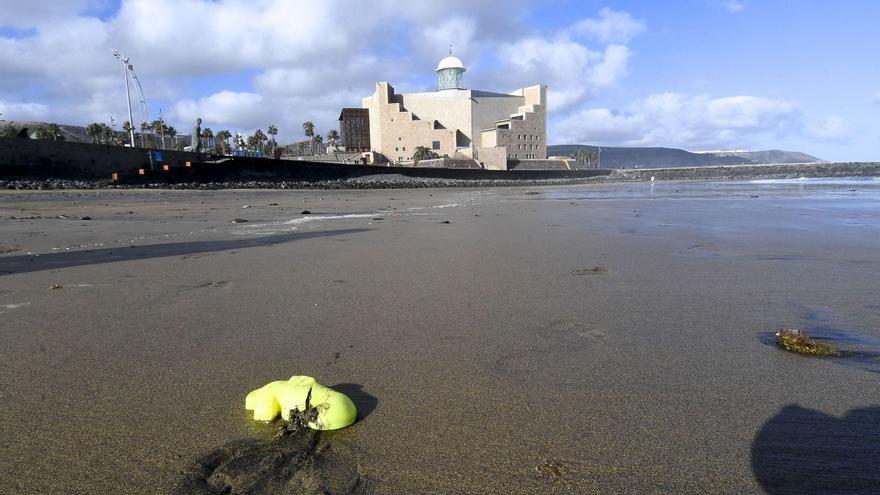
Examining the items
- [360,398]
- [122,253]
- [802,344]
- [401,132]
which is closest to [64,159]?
[122,253]

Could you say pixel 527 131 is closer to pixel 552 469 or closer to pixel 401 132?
pixel 401 132

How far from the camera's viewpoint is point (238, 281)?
4738 mm

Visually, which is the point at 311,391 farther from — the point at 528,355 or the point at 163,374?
the point at 528,355

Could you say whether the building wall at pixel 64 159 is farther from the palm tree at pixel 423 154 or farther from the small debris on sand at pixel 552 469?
the palm tree at pixel 423 154

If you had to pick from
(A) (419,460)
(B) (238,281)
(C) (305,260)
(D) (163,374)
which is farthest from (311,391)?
(C) (305,260)

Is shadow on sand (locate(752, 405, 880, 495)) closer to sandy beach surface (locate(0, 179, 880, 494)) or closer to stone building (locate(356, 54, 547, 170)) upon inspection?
sandy beach surface (locate(0, 179, 880, 494))

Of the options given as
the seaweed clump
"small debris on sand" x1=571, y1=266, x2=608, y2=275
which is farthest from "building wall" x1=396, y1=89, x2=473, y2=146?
the seaweed clump

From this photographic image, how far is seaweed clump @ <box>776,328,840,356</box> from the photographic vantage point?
8.83ft

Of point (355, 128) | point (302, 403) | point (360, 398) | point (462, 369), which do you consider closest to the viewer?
point (302, 403)

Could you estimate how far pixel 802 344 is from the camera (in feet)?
9.05

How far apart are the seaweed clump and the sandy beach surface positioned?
3.0 inches

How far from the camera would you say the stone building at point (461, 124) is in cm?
8050

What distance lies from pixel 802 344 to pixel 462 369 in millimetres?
1915

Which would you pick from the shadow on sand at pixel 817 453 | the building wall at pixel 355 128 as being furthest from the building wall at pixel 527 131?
the shadow on sand at pixel 817 453
